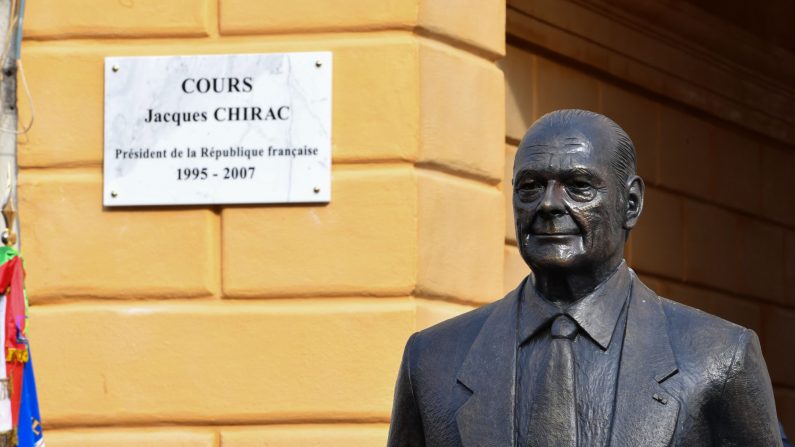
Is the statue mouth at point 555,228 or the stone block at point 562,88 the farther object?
the stone block at point 562,88

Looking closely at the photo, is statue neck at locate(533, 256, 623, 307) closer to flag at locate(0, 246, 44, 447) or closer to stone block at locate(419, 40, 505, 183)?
stone block at locate(419, 40, 505, 183)

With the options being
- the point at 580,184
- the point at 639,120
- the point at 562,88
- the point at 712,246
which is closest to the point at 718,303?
the point at 712,246

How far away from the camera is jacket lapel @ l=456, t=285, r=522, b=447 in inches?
132

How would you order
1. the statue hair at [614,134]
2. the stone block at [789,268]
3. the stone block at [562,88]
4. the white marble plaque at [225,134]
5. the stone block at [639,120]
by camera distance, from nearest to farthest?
the statue hair at [614,134], the white marble plaque at [225,134], the stone block at [562,88], the stone block at [639,120], the stone block at [789,268]

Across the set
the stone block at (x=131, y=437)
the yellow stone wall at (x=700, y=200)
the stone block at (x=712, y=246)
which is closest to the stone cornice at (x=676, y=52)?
the yellow stone wall at (x=700, y=200)

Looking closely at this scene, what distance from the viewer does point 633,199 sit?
343 centimetres

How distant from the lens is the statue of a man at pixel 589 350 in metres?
3.31

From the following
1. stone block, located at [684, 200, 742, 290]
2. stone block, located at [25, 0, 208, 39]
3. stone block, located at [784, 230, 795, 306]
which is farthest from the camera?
→ stone block, located at [784, 230, 795, 306]

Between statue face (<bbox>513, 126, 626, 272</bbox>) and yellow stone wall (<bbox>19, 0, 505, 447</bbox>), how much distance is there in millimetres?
3112

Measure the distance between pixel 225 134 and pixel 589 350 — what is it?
3464mm

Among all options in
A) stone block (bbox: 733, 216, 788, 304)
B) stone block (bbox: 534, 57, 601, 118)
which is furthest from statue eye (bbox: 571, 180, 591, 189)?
stone block (bbox: 733, 216, 788, 304)

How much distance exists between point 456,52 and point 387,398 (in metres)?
1.27

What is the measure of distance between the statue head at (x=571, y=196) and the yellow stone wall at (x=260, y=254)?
122 inches

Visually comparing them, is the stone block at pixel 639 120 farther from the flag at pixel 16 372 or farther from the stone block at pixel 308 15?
the flag at pixel 16 372
